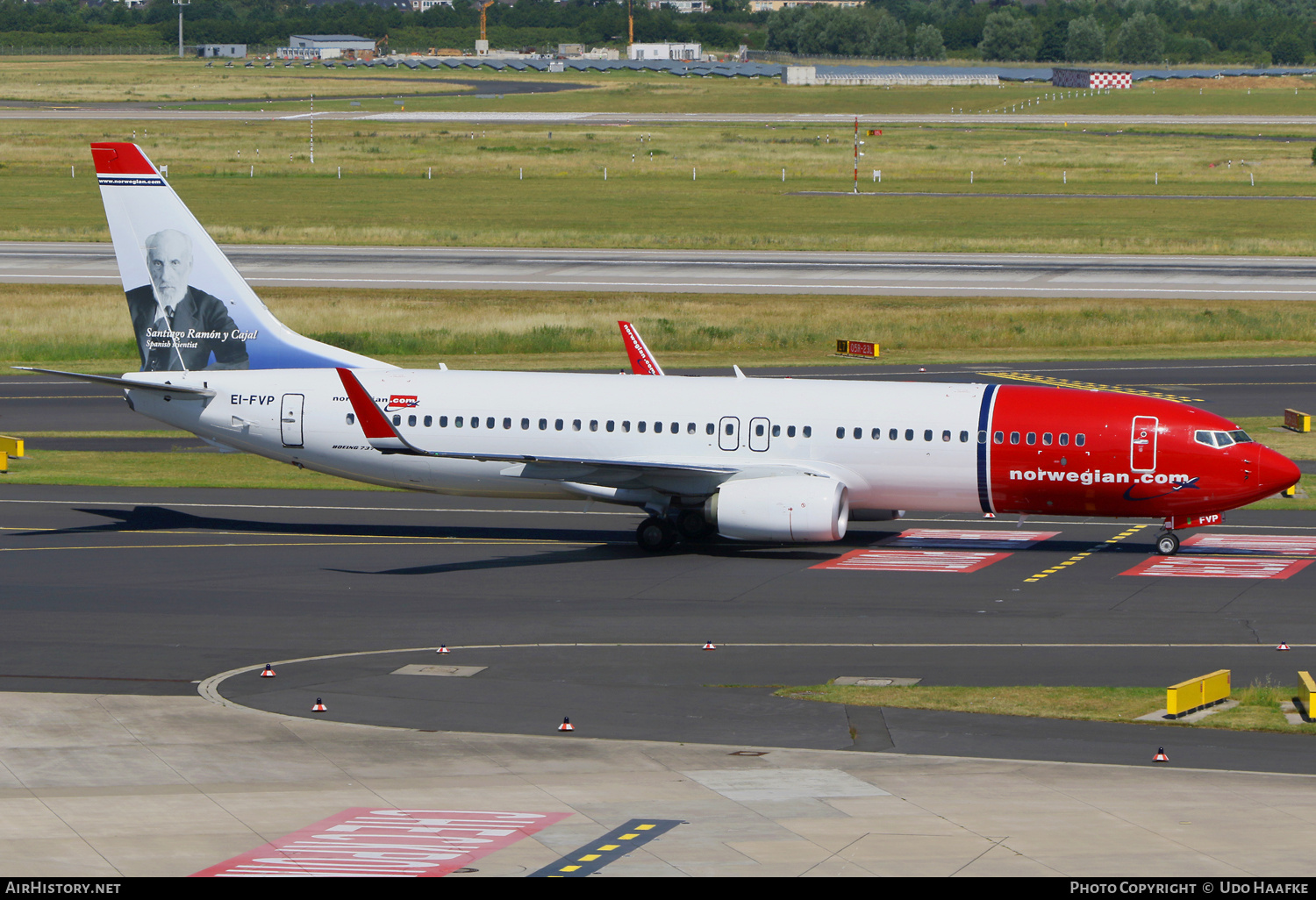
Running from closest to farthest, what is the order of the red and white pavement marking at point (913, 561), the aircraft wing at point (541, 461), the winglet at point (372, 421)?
the red and white pavement marking at point (913, 561)
the winglet at point (372, 421)
the aircraft wing at point (541, 461)

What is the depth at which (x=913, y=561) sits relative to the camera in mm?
42594

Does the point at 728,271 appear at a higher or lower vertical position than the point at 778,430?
higher

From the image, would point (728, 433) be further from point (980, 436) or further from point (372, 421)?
point (372, 421)

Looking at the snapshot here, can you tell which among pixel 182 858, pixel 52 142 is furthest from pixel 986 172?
pixel 182 858

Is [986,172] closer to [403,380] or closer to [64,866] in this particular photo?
[403,380]

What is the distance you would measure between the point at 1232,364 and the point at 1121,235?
43422 mm

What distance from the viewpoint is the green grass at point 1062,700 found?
28719mm

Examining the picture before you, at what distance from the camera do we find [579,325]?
8306 centimetres

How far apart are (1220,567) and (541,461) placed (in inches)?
692

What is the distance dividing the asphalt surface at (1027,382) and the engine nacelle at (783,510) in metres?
27.0

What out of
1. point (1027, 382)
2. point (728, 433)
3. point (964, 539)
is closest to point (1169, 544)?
point (964, 539)

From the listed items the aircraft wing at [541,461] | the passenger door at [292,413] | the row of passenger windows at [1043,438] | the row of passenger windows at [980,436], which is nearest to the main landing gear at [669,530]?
the aircraft wing at [541,461]

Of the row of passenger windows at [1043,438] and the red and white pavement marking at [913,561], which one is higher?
the row of passenger windows at [1043,438]

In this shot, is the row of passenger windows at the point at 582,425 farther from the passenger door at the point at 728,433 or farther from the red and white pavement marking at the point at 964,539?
the red and white pavement marking at the point at 964,539
